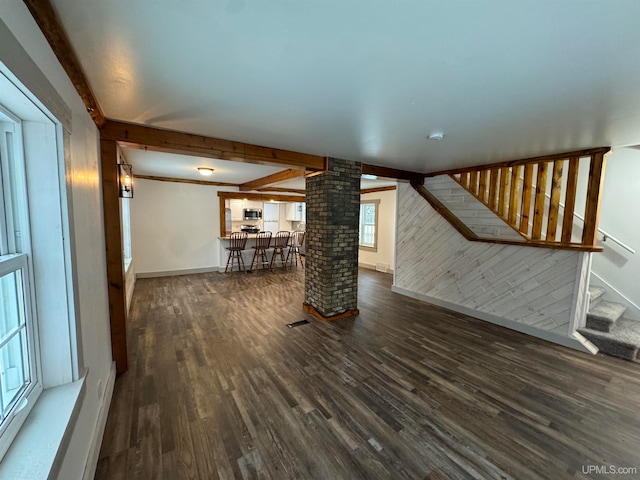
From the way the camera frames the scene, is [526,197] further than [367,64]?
Yes

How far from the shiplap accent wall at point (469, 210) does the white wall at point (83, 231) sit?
15.3 feet

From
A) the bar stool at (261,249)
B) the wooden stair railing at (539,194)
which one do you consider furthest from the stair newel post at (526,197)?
the bar stool at (261,249)

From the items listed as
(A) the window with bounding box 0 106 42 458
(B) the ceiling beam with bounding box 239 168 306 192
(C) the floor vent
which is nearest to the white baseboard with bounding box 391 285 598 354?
(C) the floor vent

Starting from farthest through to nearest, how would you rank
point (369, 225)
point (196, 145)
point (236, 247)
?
point (369, 225) < point (236, 247) < point (196, 145)

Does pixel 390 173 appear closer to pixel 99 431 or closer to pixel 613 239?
pixel 613 239

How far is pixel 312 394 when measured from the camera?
2.16 meters

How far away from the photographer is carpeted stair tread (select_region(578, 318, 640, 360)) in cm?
278

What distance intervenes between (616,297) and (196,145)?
5.81 meters

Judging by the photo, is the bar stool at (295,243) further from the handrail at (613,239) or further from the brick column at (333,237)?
the handrail at (613,239)

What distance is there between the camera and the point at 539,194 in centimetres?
333

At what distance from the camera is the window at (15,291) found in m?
0.99

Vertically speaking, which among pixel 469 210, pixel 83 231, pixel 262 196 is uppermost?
pixel 262 196

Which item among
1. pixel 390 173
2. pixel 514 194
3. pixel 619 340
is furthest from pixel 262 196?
pixel 619 340

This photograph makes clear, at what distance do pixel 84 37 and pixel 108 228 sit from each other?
157 centimetres
